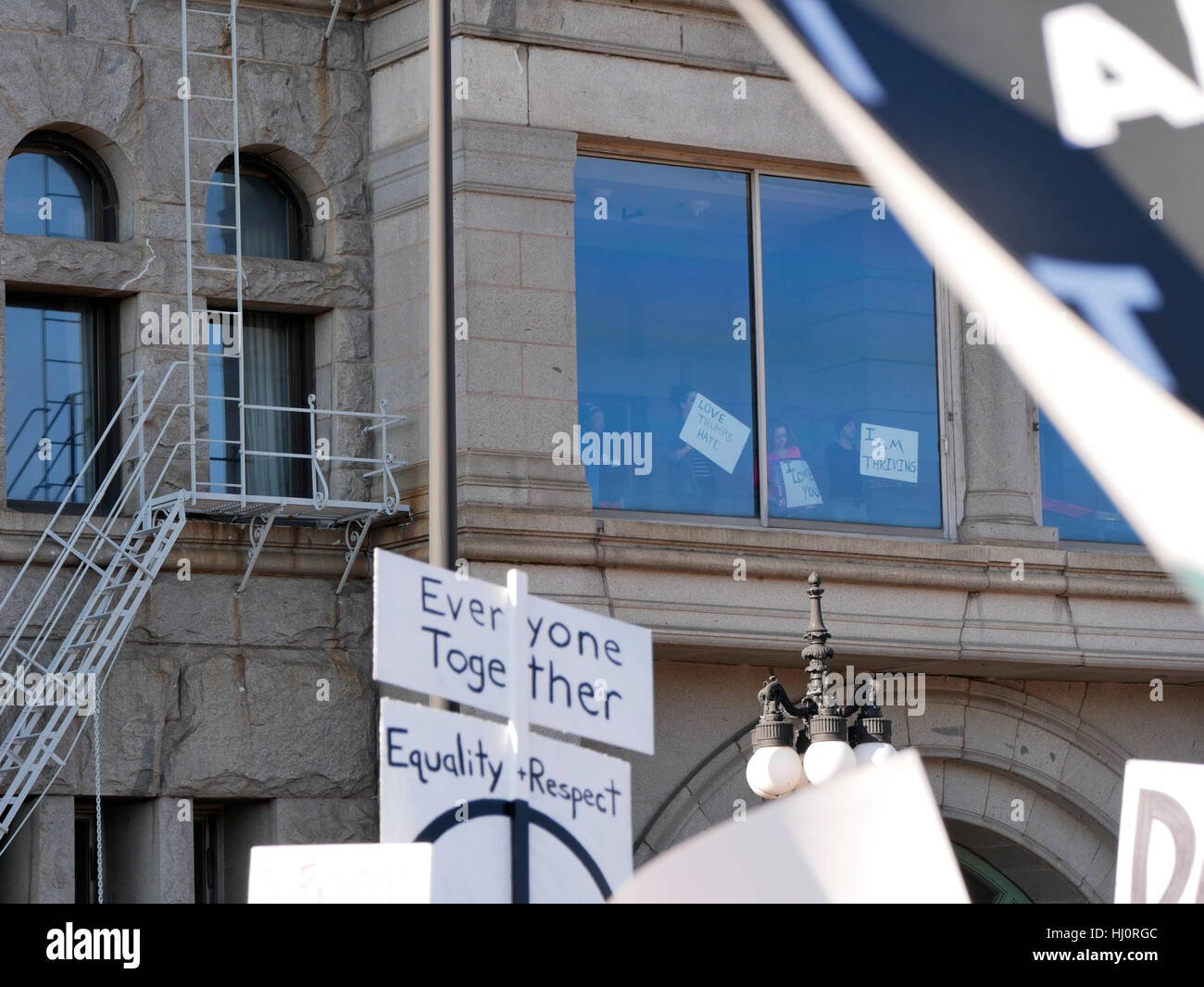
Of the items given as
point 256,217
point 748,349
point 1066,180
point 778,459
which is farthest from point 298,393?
point 1066,180

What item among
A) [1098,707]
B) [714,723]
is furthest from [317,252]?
[1098,707]

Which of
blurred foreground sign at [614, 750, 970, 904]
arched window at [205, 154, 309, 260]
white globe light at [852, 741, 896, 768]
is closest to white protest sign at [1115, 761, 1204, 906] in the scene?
blurred foreground sign at [614, 750, 970, 904]

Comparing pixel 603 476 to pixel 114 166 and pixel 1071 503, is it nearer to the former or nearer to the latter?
pixel 114 166

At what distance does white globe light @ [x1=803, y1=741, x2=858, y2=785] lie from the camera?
1148 cm

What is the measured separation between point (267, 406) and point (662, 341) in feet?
10.4

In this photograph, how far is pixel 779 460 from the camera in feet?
55.2

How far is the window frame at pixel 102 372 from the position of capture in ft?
50.9

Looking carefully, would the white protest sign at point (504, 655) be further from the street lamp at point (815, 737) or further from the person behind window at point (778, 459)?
the person behind window at point (778, 459)

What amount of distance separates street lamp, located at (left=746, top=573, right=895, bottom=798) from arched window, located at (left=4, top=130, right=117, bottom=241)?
665cm

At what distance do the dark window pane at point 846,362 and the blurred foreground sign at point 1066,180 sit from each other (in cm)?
1457
